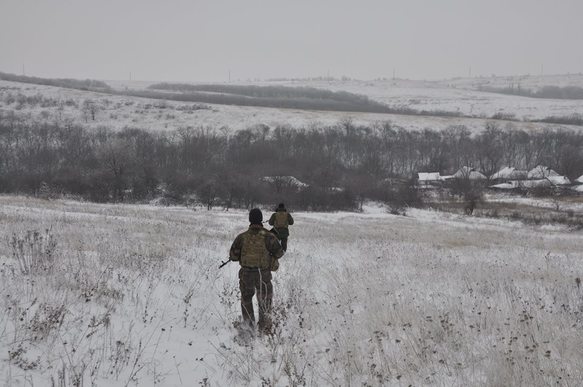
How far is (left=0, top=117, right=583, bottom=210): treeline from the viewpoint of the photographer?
5519 cm

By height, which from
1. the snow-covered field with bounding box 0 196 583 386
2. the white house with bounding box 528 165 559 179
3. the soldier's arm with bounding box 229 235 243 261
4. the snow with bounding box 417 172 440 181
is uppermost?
the soldier's arm with bounding box 229 235 243 261

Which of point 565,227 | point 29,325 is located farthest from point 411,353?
point 565,227

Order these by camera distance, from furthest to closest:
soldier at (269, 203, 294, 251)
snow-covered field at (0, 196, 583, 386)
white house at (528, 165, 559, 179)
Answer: white house at (528, 165, 559, 179)
soldier at (269, 203, 294, 251)
snow-covered field at (0, 196, 583, 386)

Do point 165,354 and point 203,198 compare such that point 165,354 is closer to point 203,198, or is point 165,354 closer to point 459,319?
point 459,319

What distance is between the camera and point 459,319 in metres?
6.05

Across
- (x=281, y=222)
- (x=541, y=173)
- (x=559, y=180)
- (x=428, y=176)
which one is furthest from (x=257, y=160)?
(x=281, y=222)

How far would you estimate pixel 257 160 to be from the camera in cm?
8869

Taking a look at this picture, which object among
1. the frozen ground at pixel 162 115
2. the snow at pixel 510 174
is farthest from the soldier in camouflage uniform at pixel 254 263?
the frozen ground at pixel 162 115

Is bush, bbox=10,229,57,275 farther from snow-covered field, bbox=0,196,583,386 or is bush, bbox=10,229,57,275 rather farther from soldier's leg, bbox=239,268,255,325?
soldier's leg, bbox=239,268,255,325

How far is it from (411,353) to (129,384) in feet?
9.29

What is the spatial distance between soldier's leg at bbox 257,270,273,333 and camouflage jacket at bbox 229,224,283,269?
0.54 feet

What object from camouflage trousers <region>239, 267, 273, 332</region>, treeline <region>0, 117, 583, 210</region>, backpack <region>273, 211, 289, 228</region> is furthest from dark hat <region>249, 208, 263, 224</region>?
treeline <region>0, 117, 583, 210</region>

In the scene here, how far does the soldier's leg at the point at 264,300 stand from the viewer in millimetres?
6012

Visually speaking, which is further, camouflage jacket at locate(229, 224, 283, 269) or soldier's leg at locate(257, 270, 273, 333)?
camouflage jacket at locate(229, 224, 283, 269)
